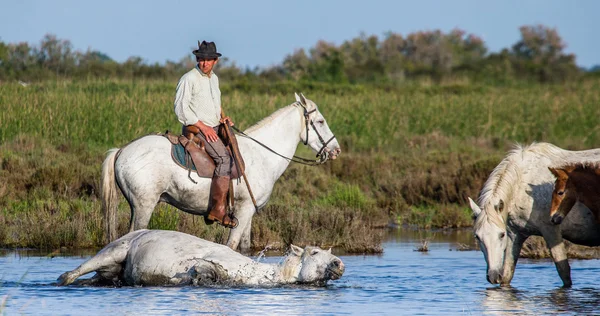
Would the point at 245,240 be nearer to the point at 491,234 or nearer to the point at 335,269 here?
the point at 335,269

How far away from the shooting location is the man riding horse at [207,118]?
11.8 metres

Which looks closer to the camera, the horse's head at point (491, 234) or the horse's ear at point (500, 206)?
the horse's head at point (491, 234)

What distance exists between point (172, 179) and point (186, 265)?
72.2 inches

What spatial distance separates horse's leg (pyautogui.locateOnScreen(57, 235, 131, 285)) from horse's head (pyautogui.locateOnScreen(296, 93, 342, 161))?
3353mm

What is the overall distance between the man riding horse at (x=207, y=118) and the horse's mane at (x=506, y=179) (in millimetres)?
3003

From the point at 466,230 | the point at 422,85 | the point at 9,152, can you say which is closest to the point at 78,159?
the point at 9,152

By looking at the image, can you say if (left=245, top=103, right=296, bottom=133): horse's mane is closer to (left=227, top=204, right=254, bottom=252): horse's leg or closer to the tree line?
(left=227, top=204, right=254, bottom=252): horse's leg

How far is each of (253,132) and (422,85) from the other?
79.4ft

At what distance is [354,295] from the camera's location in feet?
33.7

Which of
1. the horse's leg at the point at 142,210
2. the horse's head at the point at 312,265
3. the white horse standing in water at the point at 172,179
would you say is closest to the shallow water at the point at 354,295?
the horse's head at the point at 312,265

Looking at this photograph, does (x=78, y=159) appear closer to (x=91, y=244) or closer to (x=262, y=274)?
(x=91, y=244)

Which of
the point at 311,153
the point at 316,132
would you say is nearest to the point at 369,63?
the point at 311,153

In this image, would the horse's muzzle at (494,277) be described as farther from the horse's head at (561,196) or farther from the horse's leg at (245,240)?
the horse's leg at (245,240)

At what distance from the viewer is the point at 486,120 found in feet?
92.0
